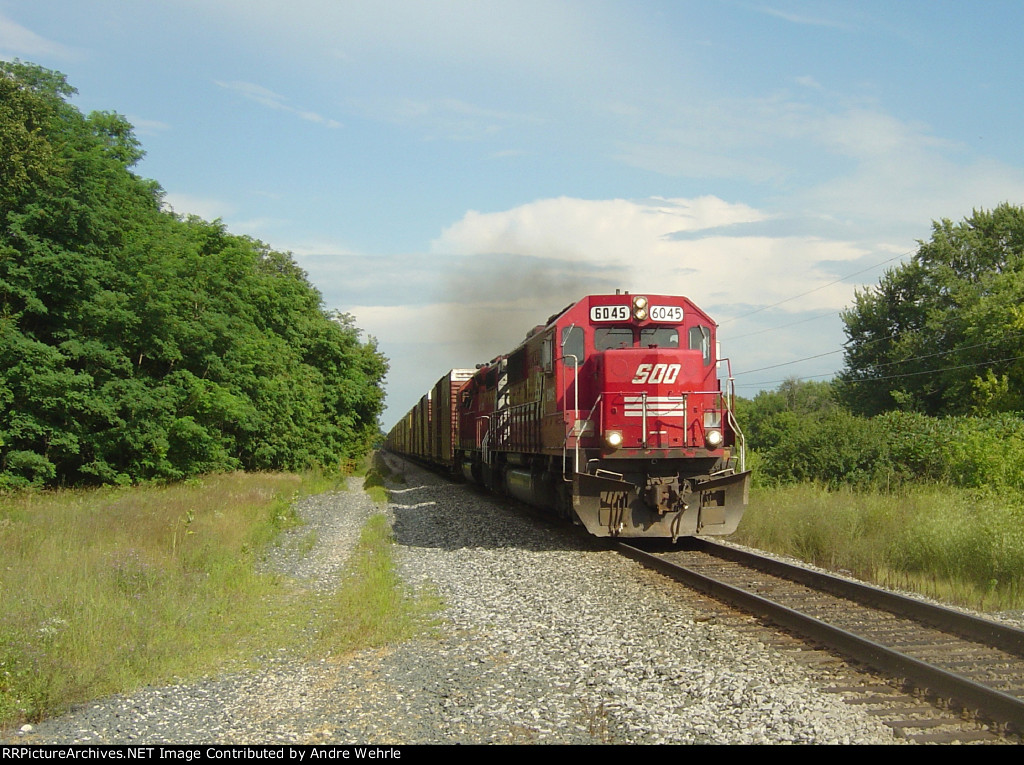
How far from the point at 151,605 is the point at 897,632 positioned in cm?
683

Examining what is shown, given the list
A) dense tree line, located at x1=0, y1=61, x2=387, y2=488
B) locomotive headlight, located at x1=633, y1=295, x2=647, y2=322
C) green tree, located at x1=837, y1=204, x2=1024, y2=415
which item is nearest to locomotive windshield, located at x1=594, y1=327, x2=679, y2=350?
locomotive headlight, located at x1=633, y1=295, x2=647, y2=322

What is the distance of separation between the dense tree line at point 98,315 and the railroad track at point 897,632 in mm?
14380

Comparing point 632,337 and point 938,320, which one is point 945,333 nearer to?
point 938,320

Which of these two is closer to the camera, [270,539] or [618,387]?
[618,387]

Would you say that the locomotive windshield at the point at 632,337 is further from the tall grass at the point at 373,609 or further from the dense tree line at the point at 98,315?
the dense tree line at the point at 98,315

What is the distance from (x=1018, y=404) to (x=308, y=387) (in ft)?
113

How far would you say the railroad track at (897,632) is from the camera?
5.10 metres

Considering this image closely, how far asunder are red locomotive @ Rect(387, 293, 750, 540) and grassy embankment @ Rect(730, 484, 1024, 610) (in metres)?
1.48

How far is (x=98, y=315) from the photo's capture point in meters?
18.5

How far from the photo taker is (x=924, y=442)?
57.7ft

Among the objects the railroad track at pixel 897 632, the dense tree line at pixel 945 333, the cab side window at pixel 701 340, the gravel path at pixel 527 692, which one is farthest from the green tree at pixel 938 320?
the gravel path at pixel 527 692
